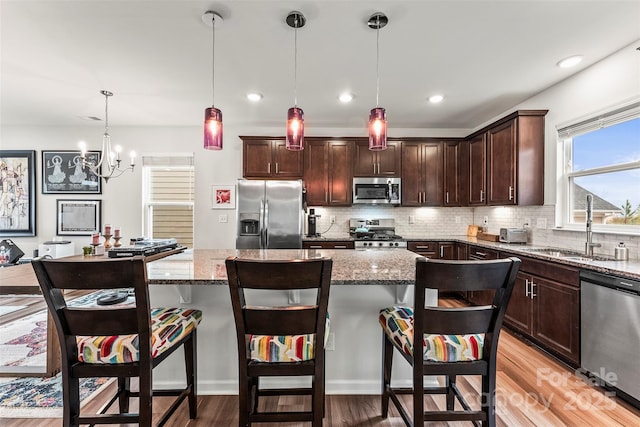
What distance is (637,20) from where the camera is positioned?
2061 millimetres

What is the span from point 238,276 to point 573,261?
254 centimetres

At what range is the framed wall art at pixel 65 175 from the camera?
4.65 metres

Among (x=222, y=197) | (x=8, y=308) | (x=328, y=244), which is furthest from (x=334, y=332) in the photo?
(x=8, y=308)

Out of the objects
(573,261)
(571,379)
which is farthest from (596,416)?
(573,261)

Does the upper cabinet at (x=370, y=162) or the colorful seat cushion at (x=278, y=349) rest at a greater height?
the upper cabinet at (x=370, y=162)

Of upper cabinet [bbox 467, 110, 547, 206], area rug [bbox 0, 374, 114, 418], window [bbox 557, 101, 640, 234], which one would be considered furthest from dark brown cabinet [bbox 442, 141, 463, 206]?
area rug [bbox 0, 374, 114, 418]

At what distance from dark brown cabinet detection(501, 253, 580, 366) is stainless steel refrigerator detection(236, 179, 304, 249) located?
2542mm

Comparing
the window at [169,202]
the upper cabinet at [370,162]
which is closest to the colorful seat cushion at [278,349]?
the upper cabinet at [370,162]

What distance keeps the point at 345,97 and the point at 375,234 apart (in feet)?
6.65

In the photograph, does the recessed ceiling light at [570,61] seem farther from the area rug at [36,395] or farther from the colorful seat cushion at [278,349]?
the area rug at [36,395]

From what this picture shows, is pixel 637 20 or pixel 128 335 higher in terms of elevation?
pixel 637 20

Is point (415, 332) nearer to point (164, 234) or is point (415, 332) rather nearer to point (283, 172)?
point (283, 172)

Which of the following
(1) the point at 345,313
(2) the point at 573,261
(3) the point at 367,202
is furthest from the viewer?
(3) the point at 367,202

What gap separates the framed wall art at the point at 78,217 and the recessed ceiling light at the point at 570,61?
6.23 metres
